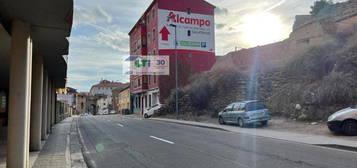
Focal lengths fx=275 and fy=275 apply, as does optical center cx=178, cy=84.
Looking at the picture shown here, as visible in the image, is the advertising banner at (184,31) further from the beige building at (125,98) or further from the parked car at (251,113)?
the beige building at (125,98)

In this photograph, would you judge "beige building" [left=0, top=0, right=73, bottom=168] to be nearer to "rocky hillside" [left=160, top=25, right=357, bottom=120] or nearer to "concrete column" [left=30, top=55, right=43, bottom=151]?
"concrete column" [left=30, top=55, right=43, bottom=151]

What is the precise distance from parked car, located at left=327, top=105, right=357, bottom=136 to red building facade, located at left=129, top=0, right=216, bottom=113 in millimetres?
29360

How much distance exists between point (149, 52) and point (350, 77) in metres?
32.0

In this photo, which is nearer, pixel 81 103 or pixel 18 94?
pixel 18 94

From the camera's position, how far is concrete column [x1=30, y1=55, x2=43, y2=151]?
1015 centimetres

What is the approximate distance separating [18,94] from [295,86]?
63.2ft

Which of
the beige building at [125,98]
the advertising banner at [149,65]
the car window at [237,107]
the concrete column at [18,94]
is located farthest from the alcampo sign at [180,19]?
the concrete column at [18,94]

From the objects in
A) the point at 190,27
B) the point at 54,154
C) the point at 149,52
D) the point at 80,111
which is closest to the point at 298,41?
the point at 190,27

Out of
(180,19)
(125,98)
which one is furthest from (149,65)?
(125,98)

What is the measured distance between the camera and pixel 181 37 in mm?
40188

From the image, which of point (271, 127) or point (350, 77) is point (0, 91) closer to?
point (271, 127)

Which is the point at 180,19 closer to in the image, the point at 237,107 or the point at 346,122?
the point at 237,107

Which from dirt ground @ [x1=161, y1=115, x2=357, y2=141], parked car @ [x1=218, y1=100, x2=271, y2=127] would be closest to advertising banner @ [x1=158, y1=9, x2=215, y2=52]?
parked car @ [x1=218, y1=100, x2=271, y2=127]

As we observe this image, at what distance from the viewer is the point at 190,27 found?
134ft
